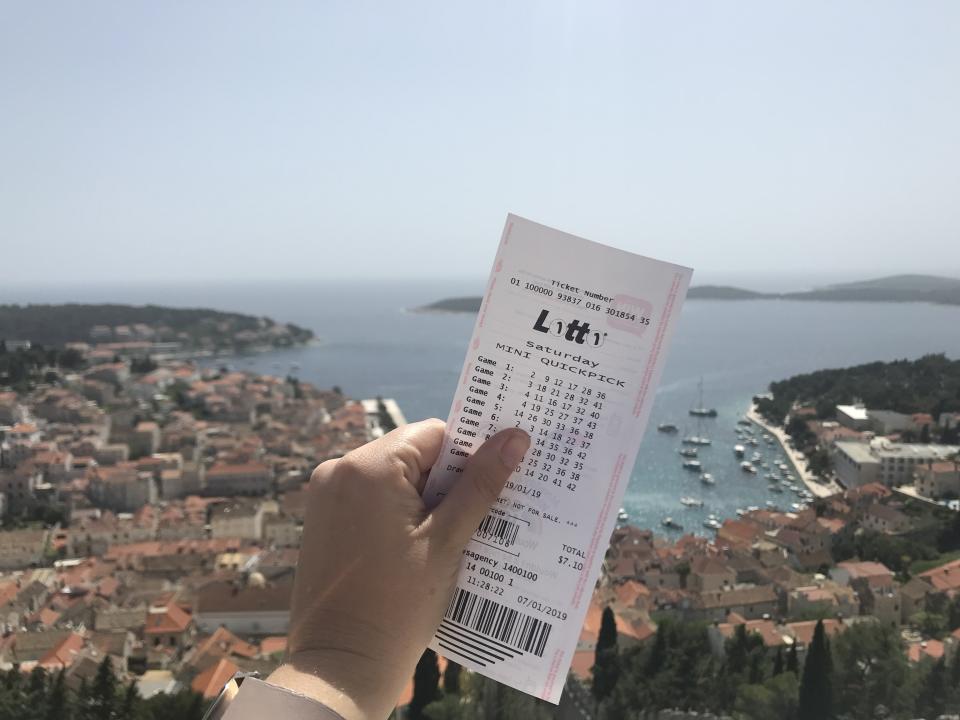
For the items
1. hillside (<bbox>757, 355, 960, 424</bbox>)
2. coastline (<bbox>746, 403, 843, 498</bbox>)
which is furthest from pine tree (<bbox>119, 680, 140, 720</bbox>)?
coastline (<bbox>746, 403, 843, 498</bbox>)

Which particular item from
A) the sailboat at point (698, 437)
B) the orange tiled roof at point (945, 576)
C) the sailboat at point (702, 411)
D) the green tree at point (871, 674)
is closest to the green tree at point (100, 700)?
the green tree at point (871, 674)

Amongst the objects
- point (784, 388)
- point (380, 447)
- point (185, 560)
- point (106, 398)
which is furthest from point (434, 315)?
point (380, 447)

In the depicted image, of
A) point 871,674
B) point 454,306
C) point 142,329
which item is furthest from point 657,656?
point 454,306

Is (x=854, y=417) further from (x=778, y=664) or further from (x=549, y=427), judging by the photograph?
(x=549, y=427)

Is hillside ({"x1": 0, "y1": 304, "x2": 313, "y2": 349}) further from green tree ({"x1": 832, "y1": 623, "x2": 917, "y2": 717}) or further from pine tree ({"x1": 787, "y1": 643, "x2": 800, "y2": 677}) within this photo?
green tree ({"x1": 832, "y1": 623, "x2": 917, "y2": 717})

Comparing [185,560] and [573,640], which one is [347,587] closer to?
[573,640]

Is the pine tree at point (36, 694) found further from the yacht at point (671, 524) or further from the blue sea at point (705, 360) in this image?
the yacht at point (671, 524)

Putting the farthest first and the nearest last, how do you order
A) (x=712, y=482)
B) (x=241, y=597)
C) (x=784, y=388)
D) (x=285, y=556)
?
1. (x=784, y=388)
2. (x=712, y=482)
3. (x=285, y=556)
4. (x=241, y=597)
